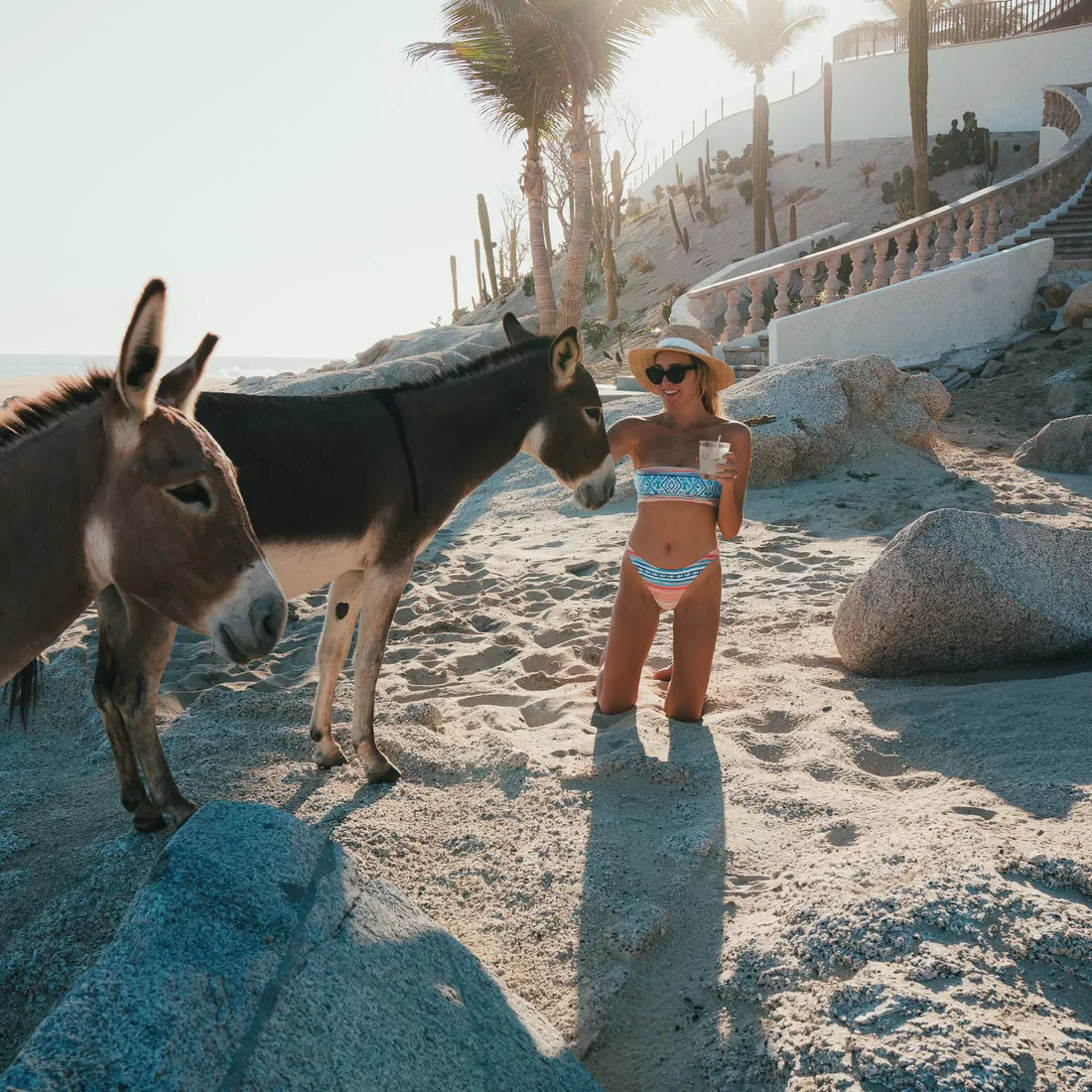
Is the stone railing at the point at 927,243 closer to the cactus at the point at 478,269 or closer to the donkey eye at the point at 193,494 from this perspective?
the donkey eye at the point at 193,494

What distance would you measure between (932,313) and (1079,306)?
5.82 feet

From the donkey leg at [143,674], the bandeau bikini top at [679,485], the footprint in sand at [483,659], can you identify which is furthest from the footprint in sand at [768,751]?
the donkey leg at [143,674]

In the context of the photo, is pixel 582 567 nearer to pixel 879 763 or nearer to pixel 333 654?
pixel 333 654

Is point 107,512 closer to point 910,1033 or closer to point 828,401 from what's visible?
point 910,1033

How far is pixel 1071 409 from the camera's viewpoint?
9.51 meters

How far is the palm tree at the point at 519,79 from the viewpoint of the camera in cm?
1426

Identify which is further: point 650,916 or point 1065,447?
point 1065,447

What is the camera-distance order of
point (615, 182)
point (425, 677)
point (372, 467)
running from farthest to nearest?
point (615, 182) < point (425, 677) < point (372, 467)

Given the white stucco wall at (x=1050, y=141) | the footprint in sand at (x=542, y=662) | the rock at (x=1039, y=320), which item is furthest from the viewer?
the white stucco wall at (x=1050, y=141)

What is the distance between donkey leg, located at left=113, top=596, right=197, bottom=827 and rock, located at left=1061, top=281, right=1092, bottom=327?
12104 mm

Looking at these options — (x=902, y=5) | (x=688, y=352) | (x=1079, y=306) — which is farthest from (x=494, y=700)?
(x=902, y=5)

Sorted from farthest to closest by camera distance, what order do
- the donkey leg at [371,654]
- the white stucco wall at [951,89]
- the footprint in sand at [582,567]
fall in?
the white stucco wall at [951,89] → the footprint in sand at [582,567] → the donkey leg at [371,654]

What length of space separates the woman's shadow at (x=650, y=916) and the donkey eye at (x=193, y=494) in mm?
1523

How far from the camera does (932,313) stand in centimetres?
1251
